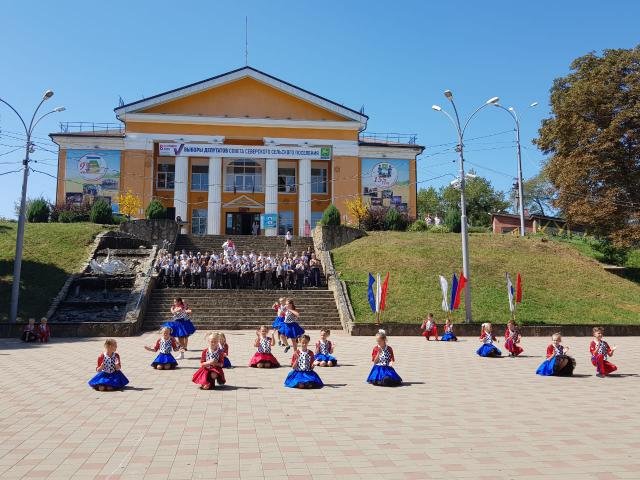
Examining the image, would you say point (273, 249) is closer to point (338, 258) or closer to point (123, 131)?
point (338, 258)

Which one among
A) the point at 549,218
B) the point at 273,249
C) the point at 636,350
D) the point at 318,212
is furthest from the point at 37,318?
the point at 549,218

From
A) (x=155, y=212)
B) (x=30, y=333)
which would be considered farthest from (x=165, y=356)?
(x=155, y=212)

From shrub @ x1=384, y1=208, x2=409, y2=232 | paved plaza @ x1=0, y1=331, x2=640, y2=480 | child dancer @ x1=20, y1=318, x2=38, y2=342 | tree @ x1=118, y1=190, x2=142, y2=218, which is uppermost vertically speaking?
tree @ x1=118, y1=190, x2=142, y2=218

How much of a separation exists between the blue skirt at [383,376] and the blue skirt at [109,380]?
484 cm

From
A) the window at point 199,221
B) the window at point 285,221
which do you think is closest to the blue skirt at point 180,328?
the window at point 199,221

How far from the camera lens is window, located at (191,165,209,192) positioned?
46.0 m

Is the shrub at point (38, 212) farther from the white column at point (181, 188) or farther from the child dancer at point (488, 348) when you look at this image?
the child dancer at point (488, 348)

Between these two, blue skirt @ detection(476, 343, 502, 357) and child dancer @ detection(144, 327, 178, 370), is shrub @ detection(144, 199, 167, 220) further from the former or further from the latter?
blue skirt @ detection(476, 343, 502, 357)

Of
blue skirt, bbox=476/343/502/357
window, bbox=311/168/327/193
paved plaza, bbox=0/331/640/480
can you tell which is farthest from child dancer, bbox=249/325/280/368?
window, bbox=311/168/327/193

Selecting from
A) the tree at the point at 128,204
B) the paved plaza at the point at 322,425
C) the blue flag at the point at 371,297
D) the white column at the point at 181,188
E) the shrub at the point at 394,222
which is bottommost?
the paved plaza at the point at 322,425

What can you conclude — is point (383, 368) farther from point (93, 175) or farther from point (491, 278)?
point (93, 175)

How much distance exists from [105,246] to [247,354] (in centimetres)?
1648

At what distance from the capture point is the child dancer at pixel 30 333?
1728 cm

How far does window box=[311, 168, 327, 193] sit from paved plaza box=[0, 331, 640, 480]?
1391 inches
